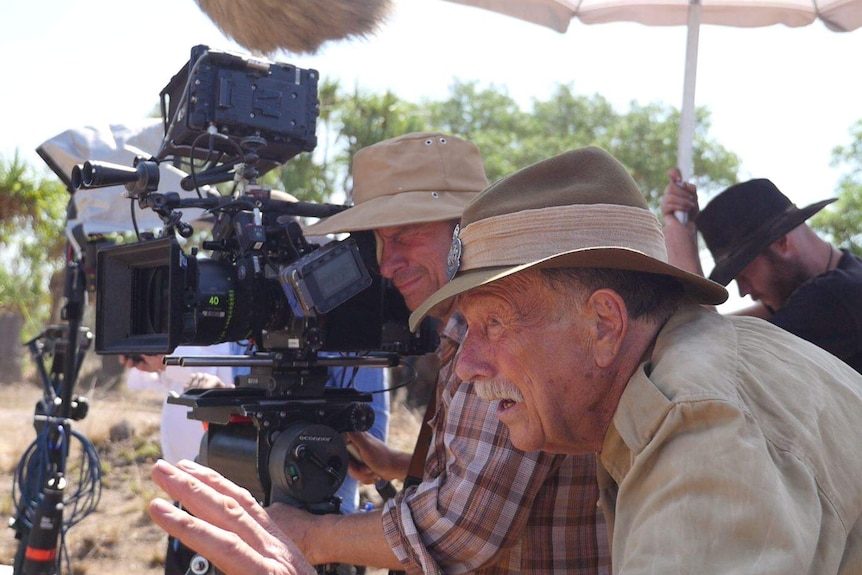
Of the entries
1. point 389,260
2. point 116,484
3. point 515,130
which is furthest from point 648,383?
point 515,130

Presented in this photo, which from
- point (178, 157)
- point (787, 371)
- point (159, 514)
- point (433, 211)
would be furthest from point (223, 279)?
point (787, 371)

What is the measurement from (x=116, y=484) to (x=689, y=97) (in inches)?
253

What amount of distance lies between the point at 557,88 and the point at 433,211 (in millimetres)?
20216

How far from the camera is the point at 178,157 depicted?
2.65 m

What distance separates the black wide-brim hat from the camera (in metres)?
2.98

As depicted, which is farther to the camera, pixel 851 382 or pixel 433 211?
pixel 433 211

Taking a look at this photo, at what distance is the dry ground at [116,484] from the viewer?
21.0 ft

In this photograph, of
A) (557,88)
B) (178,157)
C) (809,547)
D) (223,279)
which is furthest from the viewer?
(557,88)

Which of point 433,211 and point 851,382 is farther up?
point 433,211

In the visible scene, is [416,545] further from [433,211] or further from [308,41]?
[308,41]

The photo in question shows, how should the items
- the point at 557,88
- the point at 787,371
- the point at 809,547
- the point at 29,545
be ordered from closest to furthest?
the point at 809,547 < the point at 787,371 < the point at 29,545 < the point at 557,88

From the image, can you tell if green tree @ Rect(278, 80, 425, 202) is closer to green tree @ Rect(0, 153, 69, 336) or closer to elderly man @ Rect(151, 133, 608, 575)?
green tree @ Rect(0, 153, 69, 336)

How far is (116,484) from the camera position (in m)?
8.05

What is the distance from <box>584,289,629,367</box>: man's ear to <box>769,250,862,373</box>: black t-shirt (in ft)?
4.49
